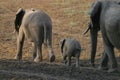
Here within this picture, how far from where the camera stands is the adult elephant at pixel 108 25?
38.1ft

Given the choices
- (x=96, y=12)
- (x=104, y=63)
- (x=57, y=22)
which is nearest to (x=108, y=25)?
(x=96, y=12)

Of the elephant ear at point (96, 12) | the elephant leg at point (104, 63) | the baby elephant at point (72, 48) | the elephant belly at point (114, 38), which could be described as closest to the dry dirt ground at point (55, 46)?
the elephant leg at point (104, 63)

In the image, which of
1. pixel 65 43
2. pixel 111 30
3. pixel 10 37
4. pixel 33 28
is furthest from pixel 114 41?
pixel 10 37

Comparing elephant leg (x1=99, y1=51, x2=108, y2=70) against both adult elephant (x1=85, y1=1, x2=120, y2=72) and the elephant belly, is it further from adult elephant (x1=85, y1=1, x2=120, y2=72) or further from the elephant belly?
the elephant belly

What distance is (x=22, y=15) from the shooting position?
652 inches

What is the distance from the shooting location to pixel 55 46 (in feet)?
63.1

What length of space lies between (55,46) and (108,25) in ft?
24.7

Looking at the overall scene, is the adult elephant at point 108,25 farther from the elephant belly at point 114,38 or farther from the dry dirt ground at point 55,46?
the dry dirt ground at point 55,46

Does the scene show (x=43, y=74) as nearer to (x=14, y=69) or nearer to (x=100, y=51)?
(x=14, y=69)

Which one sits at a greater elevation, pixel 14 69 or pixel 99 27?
pixel 99 27

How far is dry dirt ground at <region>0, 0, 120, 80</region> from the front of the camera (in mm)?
11345

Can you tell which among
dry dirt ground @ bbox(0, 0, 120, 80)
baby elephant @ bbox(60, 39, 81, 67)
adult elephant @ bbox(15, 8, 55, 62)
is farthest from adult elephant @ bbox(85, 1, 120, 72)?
adult elephant @ bbox(15, 8, 55, 62)

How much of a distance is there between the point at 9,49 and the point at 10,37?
2.82m

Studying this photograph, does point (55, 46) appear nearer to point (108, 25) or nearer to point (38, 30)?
point (38, 30)
